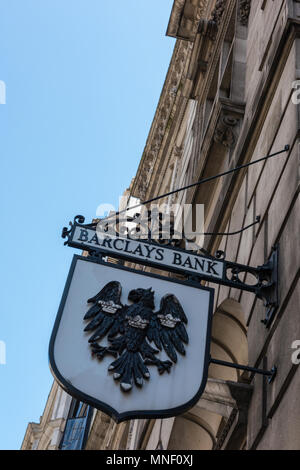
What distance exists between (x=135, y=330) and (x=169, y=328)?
305mm

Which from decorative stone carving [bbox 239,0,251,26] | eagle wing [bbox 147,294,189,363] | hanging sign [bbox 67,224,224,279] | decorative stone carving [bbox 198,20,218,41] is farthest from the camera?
decorative stone carving [bbox 198,20,218,41]

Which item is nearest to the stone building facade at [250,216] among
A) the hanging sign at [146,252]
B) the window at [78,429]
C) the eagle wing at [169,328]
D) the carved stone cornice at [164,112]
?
the hanging sign at [146,252]

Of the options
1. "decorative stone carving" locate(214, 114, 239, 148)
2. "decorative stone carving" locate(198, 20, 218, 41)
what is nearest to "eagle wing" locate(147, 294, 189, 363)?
"decorative stone carving" locate(214, 114, 239, 148)

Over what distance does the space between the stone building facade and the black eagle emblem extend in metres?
0.88

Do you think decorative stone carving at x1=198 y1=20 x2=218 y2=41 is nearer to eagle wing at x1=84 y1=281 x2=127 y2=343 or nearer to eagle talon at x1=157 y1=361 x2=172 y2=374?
eagle wing at x1=84 y1=281 x2=127 y2=343

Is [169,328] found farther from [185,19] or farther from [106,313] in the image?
[185,19]

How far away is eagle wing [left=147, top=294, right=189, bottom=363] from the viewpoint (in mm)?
5828

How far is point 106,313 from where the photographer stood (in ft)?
19.7

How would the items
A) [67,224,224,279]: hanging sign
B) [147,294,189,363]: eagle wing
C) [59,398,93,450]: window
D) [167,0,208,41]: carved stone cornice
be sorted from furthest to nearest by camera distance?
[59,398,93,450]: window → [167,0,208,41]: carved stone cornice → [67,224,224,279]: hanging sign → [147,294,189,363]: eagle wing

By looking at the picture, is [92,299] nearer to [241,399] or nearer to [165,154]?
[241,399]

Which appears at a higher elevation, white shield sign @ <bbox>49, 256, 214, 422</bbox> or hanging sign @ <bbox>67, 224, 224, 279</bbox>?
hanging sign @ <bbox>67, 224, 224, 279</bbox>

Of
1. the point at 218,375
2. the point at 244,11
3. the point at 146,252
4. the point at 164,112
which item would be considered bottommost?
the point at 218,375

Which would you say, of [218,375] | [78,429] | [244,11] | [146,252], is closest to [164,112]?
[244,11]

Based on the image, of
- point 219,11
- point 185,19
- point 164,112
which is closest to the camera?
point 219,11
